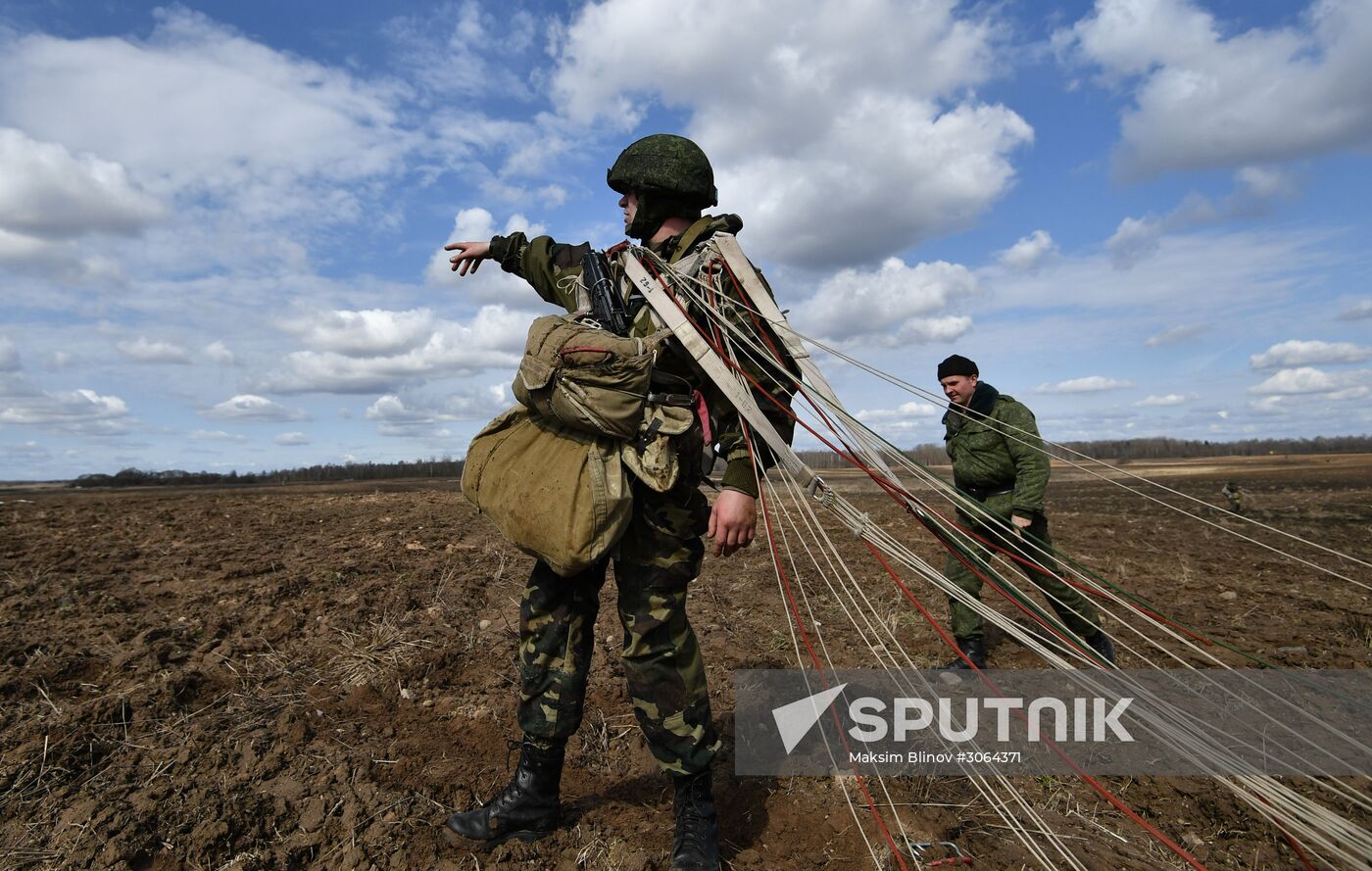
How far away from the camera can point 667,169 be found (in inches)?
97.3

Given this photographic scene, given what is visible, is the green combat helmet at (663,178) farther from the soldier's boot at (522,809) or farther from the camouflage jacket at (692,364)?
the soldier's boot at (522,809)

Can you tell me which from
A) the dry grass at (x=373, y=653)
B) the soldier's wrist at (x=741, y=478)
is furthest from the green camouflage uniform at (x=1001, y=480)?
the dry grass at (x=373, y=653)

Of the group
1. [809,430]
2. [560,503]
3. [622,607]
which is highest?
[809,430]

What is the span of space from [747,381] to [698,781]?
130cm

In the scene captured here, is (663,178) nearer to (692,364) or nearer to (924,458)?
(692,364)

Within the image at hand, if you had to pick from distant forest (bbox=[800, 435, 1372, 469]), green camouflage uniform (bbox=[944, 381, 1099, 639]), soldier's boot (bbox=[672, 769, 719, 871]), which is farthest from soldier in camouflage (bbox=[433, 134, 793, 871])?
distant forest (bbox=[800, 435, 1372, 469])

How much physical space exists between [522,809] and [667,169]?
219cm

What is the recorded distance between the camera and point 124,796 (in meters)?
2.50

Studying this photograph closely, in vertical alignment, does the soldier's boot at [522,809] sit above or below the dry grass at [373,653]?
below

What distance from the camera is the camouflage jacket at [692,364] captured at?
7.73ft

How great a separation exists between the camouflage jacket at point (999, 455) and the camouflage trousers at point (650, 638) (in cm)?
246

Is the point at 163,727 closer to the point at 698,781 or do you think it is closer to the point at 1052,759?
the point at 698,781

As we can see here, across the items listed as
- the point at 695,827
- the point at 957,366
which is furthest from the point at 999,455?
the point at 695,827

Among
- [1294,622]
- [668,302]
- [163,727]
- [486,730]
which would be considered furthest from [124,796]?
[1294,622]
